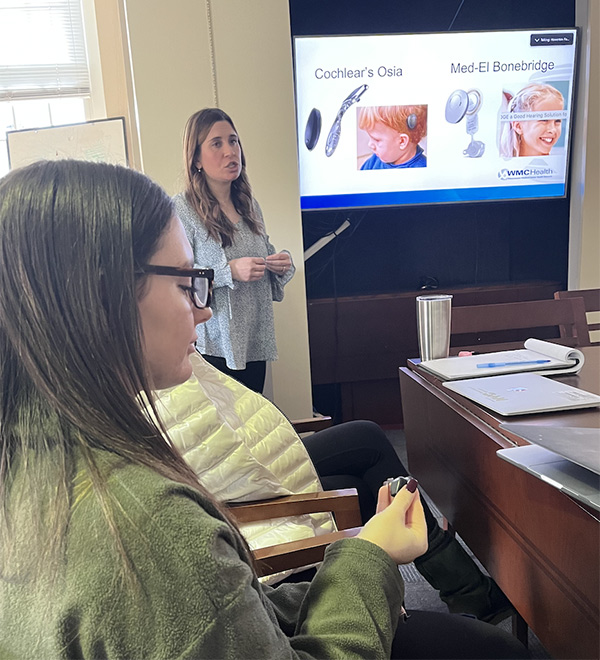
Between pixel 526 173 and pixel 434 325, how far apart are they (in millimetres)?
2097

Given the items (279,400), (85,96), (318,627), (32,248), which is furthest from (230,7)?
(318,627)

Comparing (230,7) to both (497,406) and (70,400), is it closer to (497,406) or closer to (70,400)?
(497,406)

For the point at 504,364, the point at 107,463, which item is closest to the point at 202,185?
the point at 504,364

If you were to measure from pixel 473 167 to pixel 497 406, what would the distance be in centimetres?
239

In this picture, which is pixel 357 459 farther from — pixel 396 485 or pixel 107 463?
pixel 107 463

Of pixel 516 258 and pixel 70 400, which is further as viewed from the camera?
pixel 516 258

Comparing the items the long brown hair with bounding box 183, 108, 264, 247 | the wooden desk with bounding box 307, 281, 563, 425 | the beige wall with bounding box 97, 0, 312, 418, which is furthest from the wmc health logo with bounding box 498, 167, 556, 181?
Answer: the long brown hair with bounding box 183, 108, 264, 247

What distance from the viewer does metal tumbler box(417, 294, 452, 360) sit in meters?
1.55

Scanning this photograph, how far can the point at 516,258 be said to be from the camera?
3.62m

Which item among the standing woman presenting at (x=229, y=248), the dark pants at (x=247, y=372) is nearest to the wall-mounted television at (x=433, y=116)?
the standing woman presenting at (x=229, y=248)

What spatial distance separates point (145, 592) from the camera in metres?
0.51

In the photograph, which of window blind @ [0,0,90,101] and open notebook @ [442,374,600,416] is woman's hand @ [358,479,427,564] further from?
window blind @ [0,0,90,101]

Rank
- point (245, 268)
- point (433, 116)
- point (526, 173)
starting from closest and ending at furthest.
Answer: point (245, 268) < point (433, 116) < point (526, 173)

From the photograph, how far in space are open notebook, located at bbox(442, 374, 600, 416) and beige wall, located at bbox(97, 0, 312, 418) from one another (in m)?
1.77
